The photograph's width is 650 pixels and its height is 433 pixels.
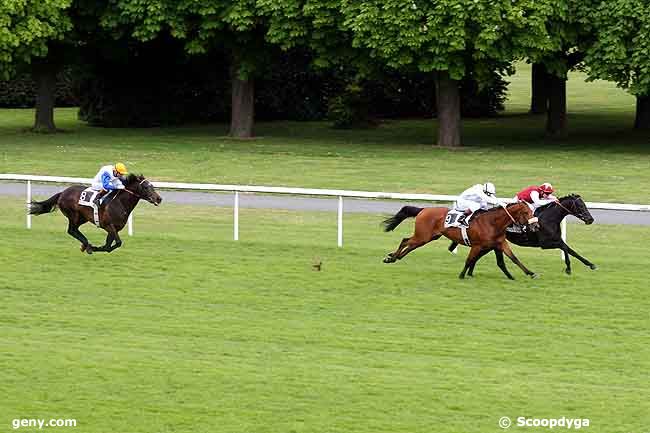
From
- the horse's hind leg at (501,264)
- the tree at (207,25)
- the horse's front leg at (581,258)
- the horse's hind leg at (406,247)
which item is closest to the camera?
the horse's hind leg at (501,264)

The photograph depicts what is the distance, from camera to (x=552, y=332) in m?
13.2

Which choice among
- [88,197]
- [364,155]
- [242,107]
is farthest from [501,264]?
[242,107]

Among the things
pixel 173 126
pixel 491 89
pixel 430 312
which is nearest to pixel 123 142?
pixel 173 126

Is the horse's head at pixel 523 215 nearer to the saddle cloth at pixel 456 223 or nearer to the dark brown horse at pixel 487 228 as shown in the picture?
the dark brown horse at pixel 487 228

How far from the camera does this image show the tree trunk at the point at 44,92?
117 feet

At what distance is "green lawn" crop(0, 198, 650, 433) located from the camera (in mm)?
10555

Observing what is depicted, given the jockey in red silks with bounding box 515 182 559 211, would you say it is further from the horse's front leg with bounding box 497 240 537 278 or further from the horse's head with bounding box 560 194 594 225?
the horse's front leg with bounding box 497 240 537 278

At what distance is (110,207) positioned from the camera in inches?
661

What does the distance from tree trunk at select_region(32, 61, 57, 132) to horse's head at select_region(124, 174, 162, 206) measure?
63.9 ft

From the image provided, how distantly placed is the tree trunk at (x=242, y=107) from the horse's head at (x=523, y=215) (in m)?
20.0

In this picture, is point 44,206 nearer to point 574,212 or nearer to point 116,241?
point 116,241

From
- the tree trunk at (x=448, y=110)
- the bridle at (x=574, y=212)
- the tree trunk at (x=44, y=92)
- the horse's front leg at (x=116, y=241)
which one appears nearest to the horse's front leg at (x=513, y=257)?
the bridle at (x=574, y=212)

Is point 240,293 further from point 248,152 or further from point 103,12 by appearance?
point 103,12

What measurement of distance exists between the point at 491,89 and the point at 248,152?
13.3 m
